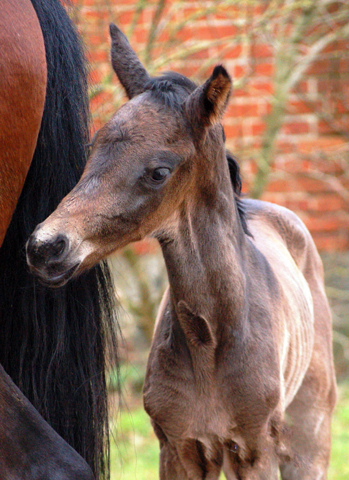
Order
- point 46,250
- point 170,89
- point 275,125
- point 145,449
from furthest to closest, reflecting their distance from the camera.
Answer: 1. point 275,125
2. point 145,449
3. point 170,89
4. point 46,250

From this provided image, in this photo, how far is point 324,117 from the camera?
495 cm

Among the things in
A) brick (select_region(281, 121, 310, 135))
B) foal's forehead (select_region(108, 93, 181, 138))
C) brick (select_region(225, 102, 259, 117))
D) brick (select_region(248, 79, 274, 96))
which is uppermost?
foal's forehead (select_region(108, 93, 181, 138))

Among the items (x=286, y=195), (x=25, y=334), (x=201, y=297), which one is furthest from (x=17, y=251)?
(x=286, y=195)

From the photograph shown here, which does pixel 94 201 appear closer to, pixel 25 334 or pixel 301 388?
pixel 25 334

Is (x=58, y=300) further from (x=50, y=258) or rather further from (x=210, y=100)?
(x=210, y=100)

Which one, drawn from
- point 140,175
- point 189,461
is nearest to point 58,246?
point 140,175

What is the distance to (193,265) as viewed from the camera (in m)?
2.09

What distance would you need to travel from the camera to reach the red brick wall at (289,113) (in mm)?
4734

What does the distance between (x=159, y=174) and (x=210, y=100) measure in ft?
0.85

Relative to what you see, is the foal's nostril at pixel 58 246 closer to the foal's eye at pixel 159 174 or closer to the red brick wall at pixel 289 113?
the foal's eye at pixel 159 174

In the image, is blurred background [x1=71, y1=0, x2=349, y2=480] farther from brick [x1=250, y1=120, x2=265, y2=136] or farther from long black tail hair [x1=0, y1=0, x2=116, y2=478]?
long black tail hair [x1=0, y1=0, x2=116, y2=478]

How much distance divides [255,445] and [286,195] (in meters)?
3.15

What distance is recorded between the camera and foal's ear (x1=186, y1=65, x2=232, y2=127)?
184 centimetres

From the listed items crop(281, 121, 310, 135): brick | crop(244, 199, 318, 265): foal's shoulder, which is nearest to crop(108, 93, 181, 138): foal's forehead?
crop(244, 199, 318, 265): foal's shoulder
